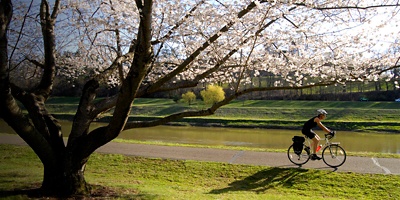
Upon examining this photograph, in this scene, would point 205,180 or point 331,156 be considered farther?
point 331,156

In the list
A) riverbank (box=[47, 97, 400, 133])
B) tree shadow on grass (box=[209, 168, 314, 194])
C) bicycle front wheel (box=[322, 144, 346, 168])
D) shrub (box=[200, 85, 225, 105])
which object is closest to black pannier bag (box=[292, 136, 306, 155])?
bicycle front wheel (box=[322, 144, 346, 168])

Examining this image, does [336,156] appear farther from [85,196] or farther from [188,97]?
[188,97]

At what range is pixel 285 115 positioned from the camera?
1487 inches

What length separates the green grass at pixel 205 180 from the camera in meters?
6.76

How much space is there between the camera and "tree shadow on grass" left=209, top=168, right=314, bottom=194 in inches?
297

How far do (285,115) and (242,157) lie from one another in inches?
1145

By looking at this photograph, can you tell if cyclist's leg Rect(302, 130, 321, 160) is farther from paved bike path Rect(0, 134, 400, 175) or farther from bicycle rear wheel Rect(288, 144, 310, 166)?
paved bike path Rect(0, 134, 400, 175)

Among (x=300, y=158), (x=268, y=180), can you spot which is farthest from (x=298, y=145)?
(x=268, y=180)

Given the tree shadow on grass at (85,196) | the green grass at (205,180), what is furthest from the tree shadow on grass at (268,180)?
the tree shadow on grass at (85,196)

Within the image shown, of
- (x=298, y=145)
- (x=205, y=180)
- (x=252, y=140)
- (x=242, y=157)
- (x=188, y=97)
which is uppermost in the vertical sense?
(x=188, y=97)

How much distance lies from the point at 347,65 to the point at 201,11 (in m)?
2.85

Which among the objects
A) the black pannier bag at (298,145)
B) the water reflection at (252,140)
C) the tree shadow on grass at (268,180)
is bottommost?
the water reflection at (252,140)

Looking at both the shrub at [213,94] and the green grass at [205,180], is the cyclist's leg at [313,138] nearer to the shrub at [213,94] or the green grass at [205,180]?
the green grass at [205,180]

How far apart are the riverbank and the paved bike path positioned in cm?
1696
